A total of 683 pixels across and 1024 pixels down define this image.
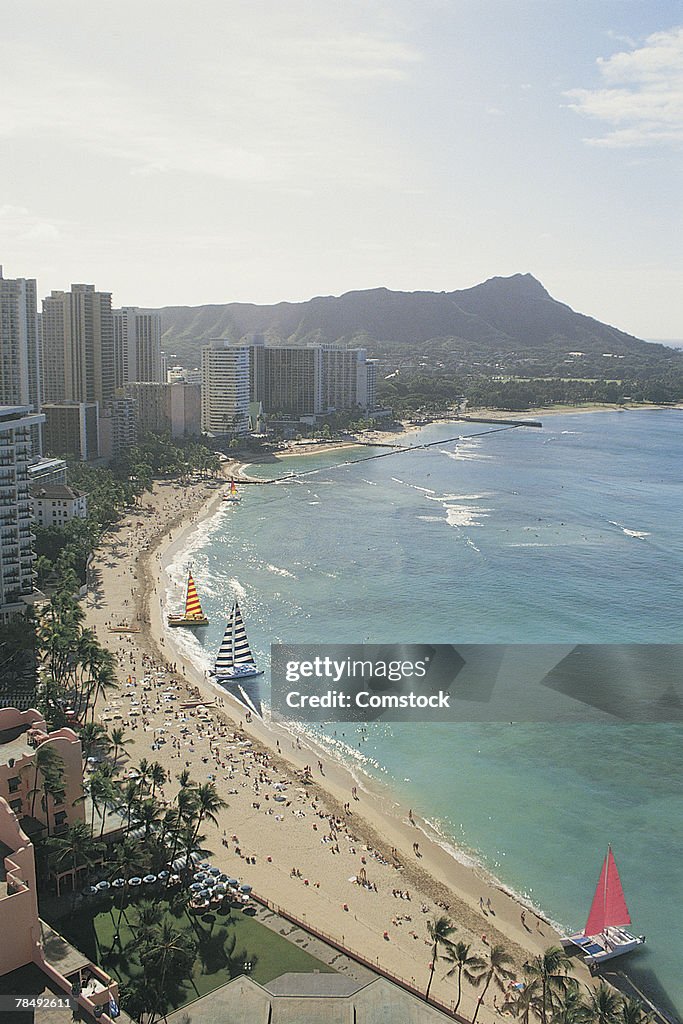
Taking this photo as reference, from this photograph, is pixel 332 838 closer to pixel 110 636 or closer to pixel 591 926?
pixel 591 926

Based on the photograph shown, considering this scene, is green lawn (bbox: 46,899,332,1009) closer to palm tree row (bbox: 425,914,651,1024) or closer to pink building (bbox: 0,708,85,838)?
pink building (bbox: 0,708,85,838)

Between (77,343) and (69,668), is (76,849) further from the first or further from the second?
(77,343)

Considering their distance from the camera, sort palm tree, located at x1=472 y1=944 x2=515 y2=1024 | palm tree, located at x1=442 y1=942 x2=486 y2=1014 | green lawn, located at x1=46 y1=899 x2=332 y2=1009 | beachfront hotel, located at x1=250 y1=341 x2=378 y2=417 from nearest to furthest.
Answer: green lawn, located at x1=46 y1=899 x2=332 y2=1009 → palm tree, located at x1=442 y1=942 x2=486 y2=1014 → palm tree, located at x1=472 y1=944 x2=515 y2=1024 → beachfront hotel, located at x1=250 y1=341 x2=378 y2=417

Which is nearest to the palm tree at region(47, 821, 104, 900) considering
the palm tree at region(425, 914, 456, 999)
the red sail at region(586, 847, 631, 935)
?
the palm tree at region(425, 914, 456, 999)

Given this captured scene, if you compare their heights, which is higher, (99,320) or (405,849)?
(99,320)

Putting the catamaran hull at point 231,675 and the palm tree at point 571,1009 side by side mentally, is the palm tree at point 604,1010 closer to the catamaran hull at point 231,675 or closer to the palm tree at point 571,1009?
the palm tree at point 571,1009

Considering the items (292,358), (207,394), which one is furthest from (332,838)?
(292,358)

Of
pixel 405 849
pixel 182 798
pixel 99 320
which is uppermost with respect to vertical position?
pixel 99 320
